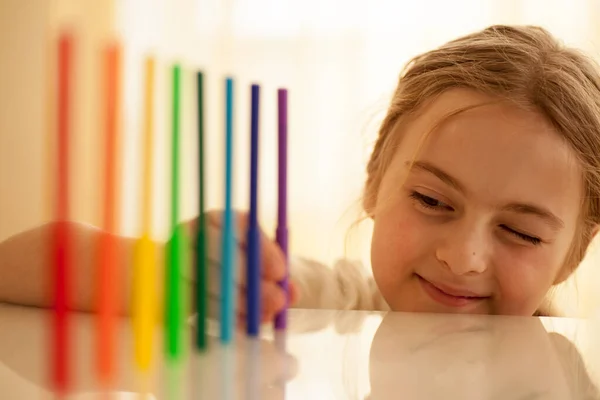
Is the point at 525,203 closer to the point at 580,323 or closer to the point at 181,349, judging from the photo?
the point at 580,323

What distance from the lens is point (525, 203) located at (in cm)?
61

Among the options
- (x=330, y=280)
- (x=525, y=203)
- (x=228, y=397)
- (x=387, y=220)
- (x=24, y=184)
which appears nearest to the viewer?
(x=228, y=397)

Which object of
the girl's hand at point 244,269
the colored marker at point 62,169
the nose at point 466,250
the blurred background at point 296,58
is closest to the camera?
the colored marker at point 62,169

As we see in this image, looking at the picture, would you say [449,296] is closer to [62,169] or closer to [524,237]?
[524,237]

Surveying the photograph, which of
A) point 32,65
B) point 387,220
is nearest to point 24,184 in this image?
point 32,65

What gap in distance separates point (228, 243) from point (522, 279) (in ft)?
1.31

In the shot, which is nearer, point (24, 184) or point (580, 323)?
point (580, 323)

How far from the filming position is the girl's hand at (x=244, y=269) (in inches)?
14.5

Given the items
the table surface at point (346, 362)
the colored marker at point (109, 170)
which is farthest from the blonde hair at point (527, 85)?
the colored marker at point (109, 170)

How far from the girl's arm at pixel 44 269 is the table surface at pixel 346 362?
34mm

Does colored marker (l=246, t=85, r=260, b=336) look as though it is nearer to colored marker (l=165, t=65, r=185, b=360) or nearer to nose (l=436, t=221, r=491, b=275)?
colored marker (l=165, t=65, r=185, b=360)

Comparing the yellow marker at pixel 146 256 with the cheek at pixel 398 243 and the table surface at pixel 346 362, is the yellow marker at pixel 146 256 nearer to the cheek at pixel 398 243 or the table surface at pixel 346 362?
the table surface at pixel 346 362

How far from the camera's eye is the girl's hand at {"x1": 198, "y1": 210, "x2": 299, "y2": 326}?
1.21 ft

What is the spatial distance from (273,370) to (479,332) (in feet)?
0.55
